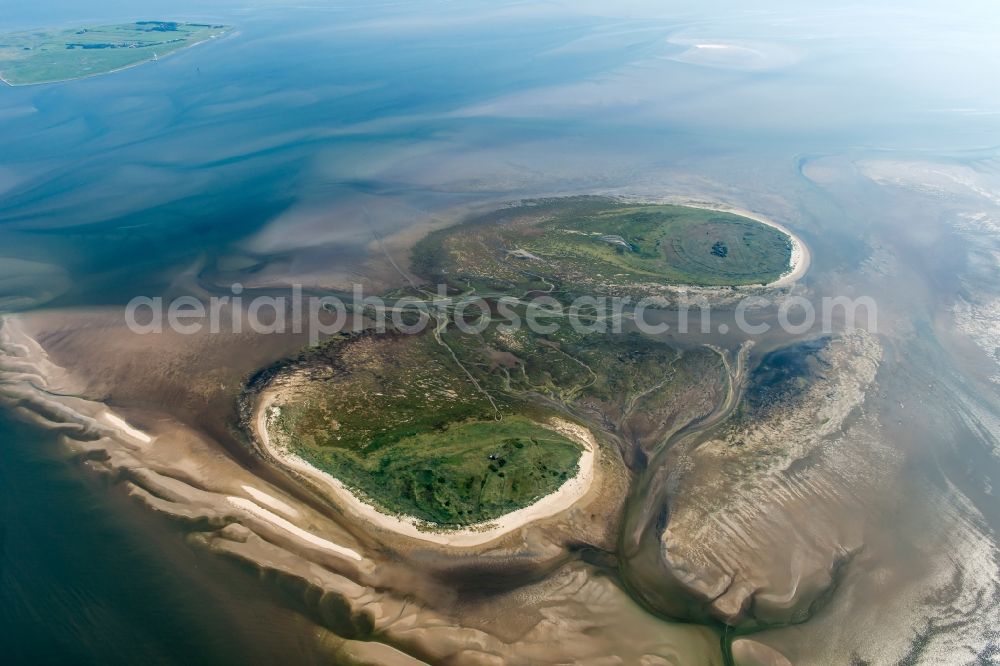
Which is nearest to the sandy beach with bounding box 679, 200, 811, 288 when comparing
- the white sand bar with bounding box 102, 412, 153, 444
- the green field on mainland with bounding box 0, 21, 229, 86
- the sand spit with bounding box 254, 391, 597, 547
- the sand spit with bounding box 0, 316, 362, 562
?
the sand spit with bounding box 254, 391, 597, 547

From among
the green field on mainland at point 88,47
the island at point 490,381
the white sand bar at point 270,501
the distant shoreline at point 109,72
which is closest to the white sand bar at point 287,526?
the white sand bar at point 270,501

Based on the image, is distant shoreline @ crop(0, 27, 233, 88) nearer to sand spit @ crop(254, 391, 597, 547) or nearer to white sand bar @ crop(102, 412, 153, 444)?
white sand bar @ crop(102, 412, 153, 444)

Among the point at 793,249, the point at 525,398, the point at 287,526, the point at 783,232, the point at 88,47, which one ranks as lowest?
the point at 287,526

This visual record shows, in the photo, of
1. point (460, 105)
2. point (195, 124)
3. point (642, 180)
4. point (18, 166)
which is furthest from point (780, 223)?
point (18, 166)

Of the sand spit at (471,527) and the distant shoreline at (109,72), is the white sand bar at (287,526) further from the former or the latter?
the distant shoreline at (109,72)

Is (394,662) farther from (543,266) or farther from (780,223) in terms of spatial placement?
(780,223)

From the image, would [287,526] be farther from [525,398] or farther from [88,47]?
[88,47]

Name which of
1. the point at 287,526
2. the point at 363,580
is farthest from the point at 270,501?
the point at 363,580
